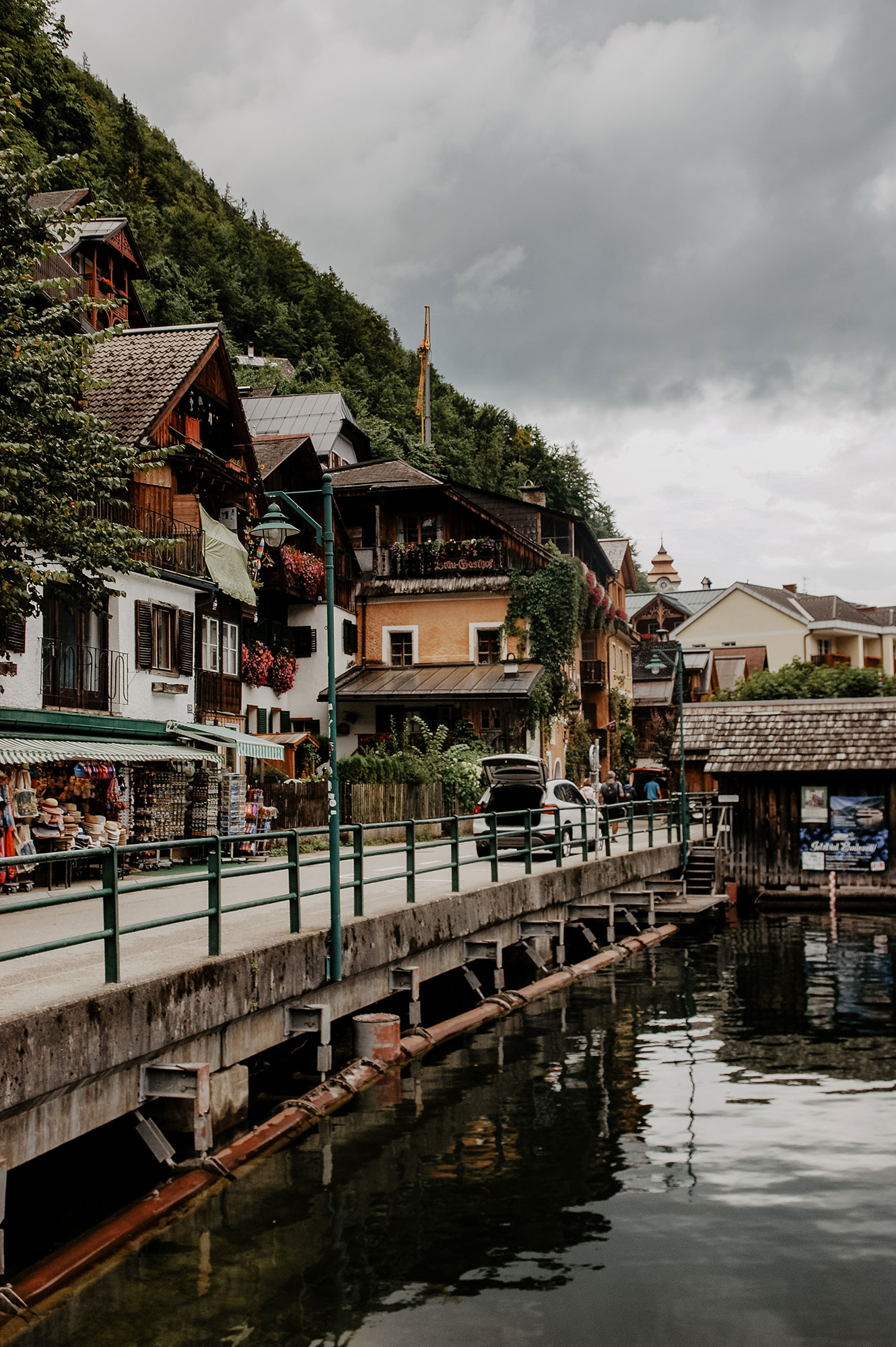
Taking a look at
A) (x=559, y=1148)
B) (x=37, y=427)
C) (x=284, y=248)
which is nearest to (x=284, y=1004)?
(x=559, y=1148)

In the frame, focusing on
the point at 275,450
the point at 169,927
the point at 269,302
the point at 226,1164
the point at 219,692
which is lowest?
the point at 226,1164

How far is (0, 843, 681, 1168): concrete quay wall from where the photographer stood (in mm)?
7793

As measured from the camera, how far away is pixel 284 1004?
11.6 m

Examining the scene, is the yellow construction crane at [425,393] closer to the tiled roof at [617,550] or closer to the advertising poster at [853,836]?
the tiled roof at [617,550]

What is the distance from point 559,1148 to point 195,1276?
13.1ft

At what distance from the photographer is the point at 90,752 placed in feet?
65.5

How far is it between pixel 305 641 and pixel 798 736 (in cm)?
1846

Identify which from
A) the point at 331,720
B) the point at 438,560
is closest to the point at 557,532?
the point at 438,560

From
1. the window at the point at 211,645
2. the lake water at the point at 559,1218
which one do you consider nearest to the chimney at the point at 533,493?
the window at the point at 211,645

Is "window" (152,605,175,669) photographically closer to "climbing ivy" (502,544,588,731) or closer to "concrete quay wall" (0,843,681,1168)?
"concrete quay wall" (0,843,681,1168)

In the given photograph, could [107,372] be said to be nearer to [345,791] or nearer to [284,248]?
[345,791]

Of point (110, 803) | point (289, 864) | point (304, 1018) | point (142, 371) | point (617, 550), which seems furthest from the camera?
point (617, 550)

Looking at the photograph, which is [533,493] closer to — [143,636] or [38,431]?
[143,636]

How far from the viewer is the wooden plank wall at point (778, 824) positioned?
29500mm
